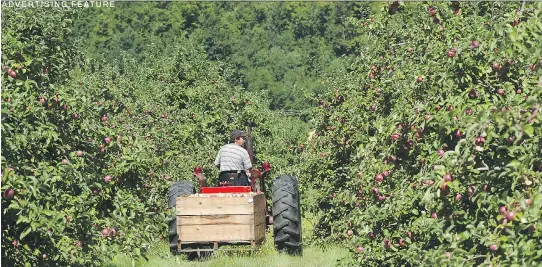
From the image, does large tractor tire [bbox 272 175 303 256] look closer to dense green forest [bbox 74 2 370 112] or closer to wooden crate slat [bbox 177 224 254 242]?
wooden crate slat [bbox 177 224 254 242]

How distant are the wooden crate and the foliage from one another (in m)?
1.91

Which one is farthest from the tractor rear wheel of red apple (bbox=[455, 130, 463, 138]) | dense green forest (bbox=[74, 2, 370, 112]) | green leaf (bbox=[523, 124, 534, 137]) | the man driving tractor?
dense green forest (bbox=[74, 2, 370, 112])

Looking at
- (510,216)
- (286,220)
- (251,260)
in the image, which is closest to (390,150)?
(510,216)

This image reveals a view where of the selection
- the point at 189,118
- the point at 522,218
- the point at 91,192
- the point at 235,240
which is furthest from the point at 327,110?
the point at 522,218

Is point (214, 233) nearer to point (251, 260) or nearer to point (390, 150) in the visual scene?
point (251, 260)

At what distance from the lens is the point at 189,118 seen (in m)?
21.5

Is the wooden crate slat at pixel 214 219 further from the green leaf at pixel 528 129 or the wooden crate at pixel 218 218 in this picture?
the green leaf at pixel 528 129

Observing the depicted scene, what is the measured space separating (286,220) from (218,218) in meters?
1.35

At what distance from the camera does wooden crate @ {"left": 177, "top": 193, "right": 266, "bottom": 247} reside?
41.7 ft

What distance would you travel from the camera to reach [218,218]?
12.8 m

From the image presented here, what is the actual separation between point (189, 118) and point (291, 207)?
26.1 ft

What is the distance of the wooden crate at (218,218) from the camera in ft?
41.7

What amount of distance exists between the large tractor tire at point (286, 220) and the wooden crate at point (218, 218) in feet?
3.05

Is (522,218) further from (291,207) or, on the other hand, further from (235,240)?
(291,207)
